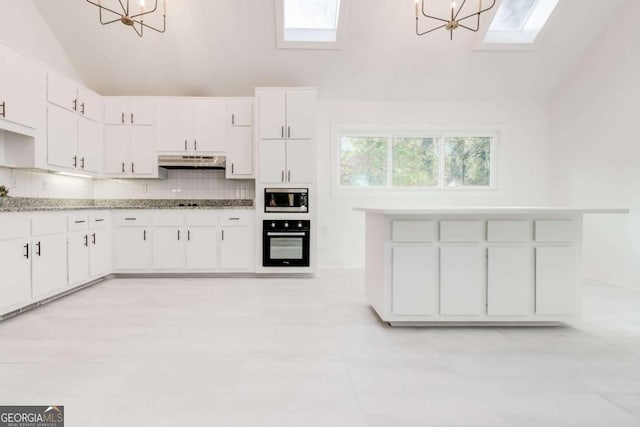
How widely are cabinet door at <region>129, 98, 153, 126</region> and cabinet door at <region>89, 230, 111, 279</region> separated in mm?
1559

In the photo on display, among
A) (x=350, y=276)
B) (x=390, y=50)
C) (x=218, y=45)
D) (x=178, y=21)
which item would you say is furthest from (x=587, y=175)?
(x=178, y=21)

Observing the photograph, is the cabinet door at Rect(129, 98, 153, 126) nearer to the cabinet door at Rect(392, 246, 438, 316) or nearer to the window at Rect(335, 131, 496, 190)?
the window at Rect(335, 131, 496, 190)

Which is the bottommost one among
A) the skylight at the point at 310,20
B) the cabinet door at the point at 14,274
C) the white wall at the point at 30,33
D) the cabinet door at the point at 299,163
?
the cabinet door at the point at 14,274

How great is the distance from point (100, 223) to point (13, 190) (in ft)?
2.92

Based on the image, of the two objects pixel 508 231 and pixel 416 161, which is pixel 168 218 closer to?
pixel 416 161

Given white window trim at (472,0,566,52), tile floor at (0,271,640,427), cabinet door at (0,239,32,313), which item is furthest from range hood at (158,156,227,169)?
white window trim at (472,0,566,52)

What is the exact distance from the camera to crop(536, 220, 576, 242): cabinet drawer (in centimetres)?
263

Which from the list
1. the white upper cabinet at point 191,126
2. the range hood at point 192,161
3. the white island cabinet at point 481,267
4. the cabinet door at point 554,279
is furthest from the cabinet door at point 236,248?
the cabinet door at point 554,279

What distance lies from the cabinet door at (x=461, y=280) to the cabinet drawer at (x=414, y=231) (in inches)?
6.3

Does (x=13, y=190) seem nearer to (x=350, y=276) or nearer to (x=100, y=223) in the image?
(x=100, y=223)

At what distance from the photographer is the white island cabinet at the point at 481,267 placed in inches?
103

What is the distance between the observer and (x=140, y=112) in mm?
4789

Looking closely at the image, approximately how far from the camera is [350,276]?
4.79m

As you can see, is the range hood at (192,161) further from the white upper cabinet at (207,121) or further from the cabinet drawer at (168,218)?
the cabinet drawer at (168,218)
